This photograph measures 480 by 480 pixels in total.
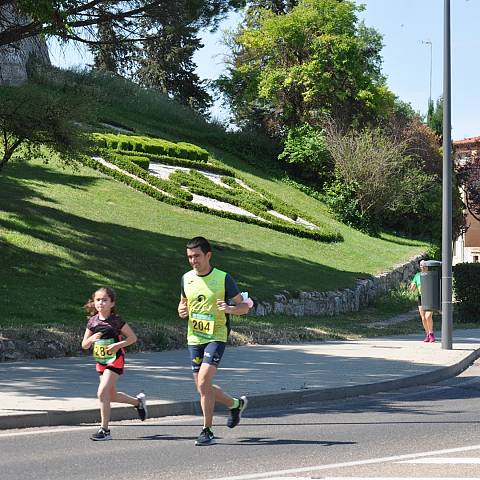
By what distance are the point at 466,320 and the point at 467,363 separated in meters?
12.7

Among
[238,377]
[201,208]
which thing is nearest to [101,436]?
[238,377]

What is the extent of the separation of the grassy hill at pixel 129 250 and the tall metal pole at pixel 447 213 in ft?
15.4

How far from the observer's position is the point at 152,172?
4438 centimetres

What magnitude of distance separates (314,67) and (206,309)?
160 feet

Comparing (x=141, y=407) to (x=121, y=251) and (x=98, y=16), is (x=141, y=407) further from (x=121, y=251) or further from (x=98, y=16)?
(x=121, y=251)

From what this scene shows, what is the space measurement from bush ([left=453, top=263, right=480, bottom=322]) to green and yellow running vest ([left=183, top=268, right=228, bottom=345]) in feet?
71.7

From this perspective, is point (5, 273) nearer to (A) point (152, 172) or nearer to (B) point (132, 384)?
(B) point (132, 384)

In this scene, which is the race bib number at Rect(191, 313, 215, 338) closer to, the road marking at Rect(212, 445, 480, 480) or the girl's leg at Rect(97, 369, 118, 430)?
the girl's leg at Rect(97, 369, 118, 430)

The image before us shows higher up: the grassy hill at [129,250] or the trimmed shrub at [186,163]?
the trimmed shrub at [186,163]

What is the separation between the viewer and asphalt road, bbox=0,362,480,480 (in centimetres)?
809

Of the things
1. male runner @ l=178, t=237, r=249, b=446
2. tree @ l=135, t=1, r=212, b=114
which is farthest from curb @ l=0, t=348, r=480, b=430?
tree @ l=135, t=1, r=212, b=114

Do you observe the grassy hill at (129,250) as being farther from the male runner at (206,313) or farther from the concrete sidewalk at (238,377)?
the male runner at (206,313)

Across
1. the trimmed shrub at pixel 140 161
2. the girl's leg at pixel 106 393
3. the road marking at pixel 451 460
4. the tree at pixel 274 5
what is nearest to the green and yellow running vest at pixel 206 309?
the girl's leg at pixel 106 393

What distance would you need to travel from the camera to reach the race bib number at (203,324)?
9.53m
